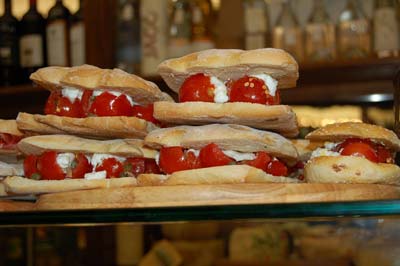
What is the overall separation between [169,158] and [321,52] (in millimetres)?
1253

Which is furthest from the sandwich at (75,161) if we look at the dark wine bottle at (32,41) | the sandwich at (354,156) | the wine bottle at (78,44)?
the dark wine bottle at (32,41)

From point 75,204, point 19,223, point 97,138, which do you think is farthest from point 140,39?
point 19,223

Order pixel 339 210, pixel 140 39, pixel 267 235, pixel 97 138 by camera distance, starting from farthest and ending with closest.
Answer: pixel 140 39, pixel 267 235, pixel 97 138, pixel 339 210

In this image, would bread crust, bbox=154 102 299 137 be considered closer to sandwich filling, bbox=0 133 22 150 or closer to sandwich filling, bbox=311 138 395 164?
sandwich filling, bbox=311 138 395 164

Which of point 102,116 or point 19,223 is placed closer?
point 19,223

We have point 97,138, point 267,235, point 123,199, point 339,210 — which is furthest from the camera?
point 267,235

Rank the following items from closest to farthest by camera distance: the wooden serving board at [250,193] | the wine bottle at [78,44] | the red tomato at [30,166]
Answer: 1. the wooden serving board at [250,193]
2. the red tomato at [30,166]
3. the wine bottle at [78,44]

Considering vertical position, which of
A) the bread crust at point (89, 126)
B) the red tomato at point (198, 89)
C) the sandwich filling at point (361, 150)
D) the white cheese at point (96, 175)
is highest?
the red tomato at point (198, 89)

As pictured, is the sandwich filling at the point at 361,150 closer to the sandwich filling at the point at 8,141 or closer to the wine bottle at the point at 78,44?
the sandwich filling at the point at 8,141

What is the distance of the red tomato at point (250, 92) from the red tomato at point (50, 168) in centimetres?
24

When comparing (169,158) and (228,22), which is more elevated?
(228,22)

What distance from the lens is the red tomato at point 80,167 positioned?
946 mm

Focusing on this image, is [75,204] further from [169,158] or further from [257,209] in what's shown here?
[257,209]

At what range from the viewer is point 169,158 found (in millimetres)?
899
